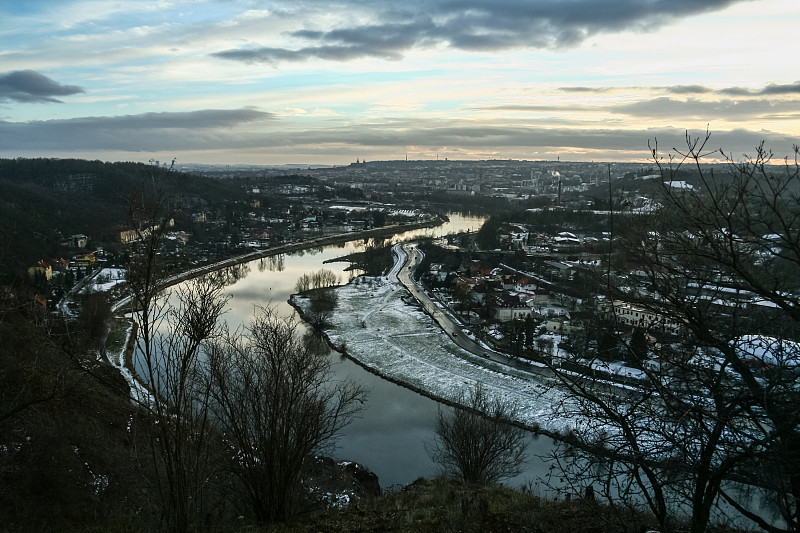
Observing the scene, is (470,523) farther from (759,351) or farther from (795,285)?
(795,285)

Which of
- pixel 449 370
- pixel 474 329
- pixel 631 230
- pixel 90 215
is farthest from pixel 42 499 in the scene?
pixel 90 215

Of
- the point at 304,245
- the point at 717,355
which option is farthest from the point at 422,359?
the point at 304,245

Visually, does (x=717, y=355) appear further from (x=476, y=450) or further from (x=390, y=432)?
(x=390, y=432)

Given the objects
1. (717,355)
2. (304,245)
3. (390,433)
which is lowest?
(390,433)

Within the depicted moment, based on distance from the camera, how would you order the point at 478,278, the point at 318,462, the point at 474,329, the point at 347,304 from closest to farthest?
the point at 318,462, the point at 474,329, the point at 347,304, the point at 478,278

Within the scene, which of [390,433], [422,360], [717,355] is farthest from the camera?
[422,360]
